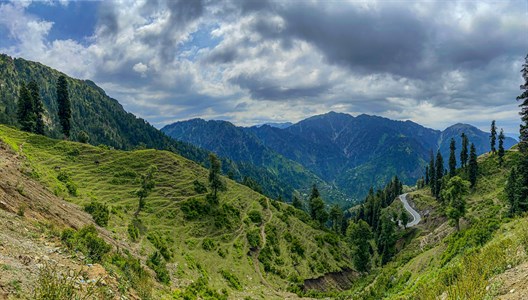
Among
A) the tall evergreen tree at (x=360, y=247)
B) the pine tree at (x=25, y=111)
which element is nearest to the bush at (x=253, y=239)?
the tall evergreen tree at (x=360, y=247)

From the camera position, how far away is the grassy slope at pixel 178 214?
5119 centimetres

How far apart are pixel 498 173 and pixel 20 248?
134 meters

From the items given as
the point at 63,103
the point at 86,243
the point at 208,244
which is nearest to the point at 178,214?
the point at 208,244

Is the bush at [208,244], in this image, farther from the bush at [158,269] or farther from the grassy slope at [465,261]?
the grassy slope at [465,261]

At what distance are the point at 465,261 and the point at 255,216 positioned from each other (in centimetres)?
6293

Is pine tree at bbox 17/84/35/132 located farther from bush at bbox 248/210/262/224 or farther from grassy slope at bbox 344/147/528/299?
grassy slope at bbox 344/147/528/299

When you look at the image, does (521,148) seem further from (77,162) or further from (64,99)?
(64,99)

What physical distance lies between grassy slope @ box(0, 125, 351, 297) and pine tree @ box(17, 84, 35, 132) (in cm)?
1252

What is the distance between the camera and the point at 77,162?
7112 centimetres

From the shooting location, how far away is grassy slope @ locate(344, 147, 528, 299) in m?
15.5

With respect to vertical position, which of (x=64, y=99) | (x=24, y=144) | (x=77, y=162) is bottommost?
(x=77, y=162)

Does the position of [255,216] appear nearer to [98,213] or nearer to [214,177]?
[214,177]

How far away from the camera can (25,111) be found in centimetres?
8775

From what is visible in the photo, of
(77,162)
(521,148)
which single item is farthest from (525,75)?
(77,162)
